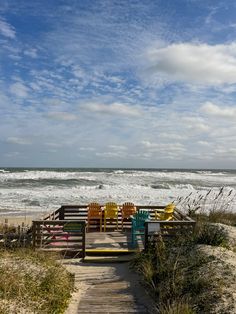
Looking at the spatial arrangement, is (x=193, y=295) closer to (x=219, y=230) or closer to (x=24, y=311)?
(x=24, y=311)

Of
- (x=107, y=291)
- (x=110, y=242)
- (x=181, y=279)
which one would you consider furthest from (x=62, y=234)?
(x=181, y=279)

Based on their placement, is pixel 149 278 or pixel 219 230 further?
pixel 219 230

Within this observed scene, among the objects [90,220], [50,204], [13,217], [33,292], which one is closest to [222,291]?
[33,292]

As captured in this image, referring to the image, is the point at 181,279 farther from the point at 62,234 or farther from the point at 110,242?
the point at 110,242

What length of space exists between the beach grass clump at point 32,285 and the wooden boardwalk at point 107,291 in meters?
0.28

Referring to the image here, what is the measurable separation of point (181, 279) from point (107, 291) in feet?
5.12

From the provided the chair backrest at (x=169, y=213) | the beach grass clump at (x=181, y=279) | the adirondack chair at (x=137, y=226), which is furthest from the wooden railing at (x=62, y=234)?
the chair backrest at (x=169, y=213)

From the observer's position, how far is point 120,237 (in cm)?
1327

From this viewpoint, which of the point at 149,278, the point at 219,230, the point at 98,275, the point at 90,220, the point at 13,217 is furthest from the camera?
the point at 13,217

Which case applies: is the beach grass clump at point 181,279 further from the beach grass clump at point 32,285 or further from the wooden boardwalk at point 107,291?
the beach grass clump at point 32,285

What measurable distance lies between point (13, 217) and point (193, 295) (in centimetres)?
1449

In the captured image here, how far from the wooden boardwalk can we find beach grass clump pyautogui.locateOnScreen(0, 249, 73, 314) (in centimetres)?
28

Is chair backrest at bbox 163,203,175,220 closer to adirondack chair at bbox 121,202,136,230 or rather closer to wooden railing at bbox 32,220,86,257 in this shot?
adirondack chair at bbox 121,202,136,230

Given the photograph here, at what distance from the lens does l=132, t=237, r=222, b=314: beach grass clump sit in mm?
6254
